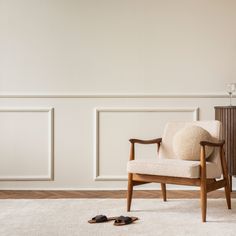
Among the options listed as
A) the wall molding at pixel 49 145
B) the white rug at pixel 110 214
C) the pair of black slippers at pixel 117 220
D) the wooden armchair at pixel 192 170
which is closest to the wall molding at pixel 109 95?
the wall molding at pixel 49 145

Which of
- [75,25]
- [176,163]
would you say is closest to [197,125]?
[176,163]

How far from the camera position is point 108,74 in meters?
4.34

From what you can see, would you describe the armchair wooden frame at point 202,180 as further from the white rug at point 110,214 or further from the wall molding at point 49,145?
the wall molding at point 49,145

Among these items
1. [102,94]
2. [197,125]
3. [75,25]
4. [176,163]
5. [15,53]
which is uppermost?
[75,25]

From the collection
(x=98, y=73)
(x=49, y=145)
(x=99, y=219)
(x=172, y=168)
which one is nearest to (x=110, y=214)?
(x=99, y=219)

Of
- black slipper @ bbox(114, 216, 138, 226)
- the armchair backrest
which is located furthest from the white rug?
the armchair backrest

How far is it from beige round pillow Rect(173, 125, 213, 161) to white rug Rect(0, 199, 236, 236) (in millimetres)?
428

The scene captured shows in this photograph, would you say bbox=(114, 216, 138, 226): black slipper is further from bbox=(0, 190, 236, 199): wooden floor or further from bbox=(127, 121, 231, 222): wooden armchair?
bbox=(0, 190, 236, 199): wooden floor

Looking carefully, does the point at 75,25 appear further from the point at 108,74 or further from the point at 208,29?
the point at 208,29

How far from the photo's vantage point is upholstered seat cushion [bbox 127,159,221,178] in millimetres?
2996

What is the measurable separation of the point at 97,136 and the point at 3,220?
161 centimetres

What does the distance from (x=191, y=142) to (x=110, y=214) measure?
0.84 meters

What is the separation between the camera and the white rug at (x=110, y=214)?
2652mm

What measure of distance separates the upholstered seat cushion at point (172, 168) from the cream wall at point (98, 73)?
115cm
